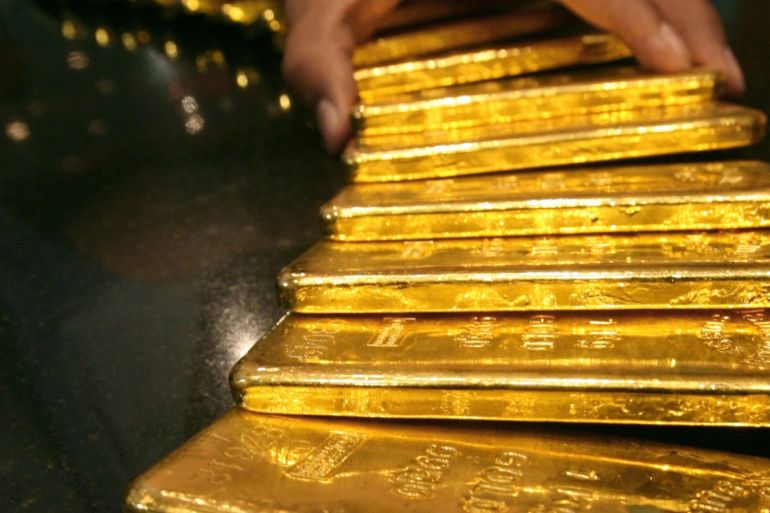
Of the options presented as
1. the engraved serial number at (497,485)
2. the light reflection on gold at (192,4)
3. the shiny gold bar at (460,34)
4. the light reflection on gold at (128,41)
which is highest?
the light reflection on gold at (192,4)

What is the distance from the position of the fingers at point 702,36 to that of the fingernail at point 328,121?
1.66 ft

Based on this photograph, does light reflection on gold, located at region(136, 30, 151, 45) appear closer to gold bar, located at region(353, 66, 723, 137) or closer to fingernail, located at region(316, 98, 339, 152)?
fingernail, located at region(316, 98, 339, 152)

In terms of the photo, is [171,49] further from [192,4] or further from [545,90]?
[545,90]

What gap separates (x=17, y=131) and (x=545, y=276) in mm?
1249

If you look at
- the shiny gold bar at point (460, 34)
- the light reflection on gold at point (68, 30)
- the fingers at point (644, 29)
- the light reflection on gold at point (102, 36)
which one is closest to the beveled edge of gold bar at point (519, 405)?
the fingers at point (644, 29)

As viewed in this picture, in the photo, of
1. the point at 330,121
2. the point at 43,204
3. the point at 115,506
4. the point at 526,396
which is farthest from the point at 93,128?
the point at 526,396

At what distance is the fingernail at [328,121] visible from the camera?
1117 millimetres

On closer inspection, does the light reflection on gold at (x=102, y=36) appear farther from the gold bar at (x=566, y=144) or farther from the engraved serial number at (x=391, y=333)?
the engraved serial number at (x=391, y=333)

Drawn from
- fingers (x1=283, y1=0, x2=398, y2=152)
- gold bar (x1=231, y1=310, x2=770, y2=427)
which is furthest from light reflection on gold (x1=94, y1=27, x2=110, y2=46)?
gold bar (x1=231, y1=310, x2=770, y2=427)

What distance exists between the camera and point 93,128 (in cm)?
149

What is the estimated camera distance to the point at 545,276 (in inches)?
26.4

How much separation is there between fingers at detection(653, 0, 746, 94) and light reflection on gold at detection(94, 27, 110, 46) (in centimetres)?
157

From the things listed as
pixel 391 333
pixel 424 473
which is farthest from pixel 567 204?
pixel 424 473

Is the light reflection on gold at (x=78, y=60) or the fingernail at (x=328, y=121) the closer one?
the fingernail at (x=328, y=121)
